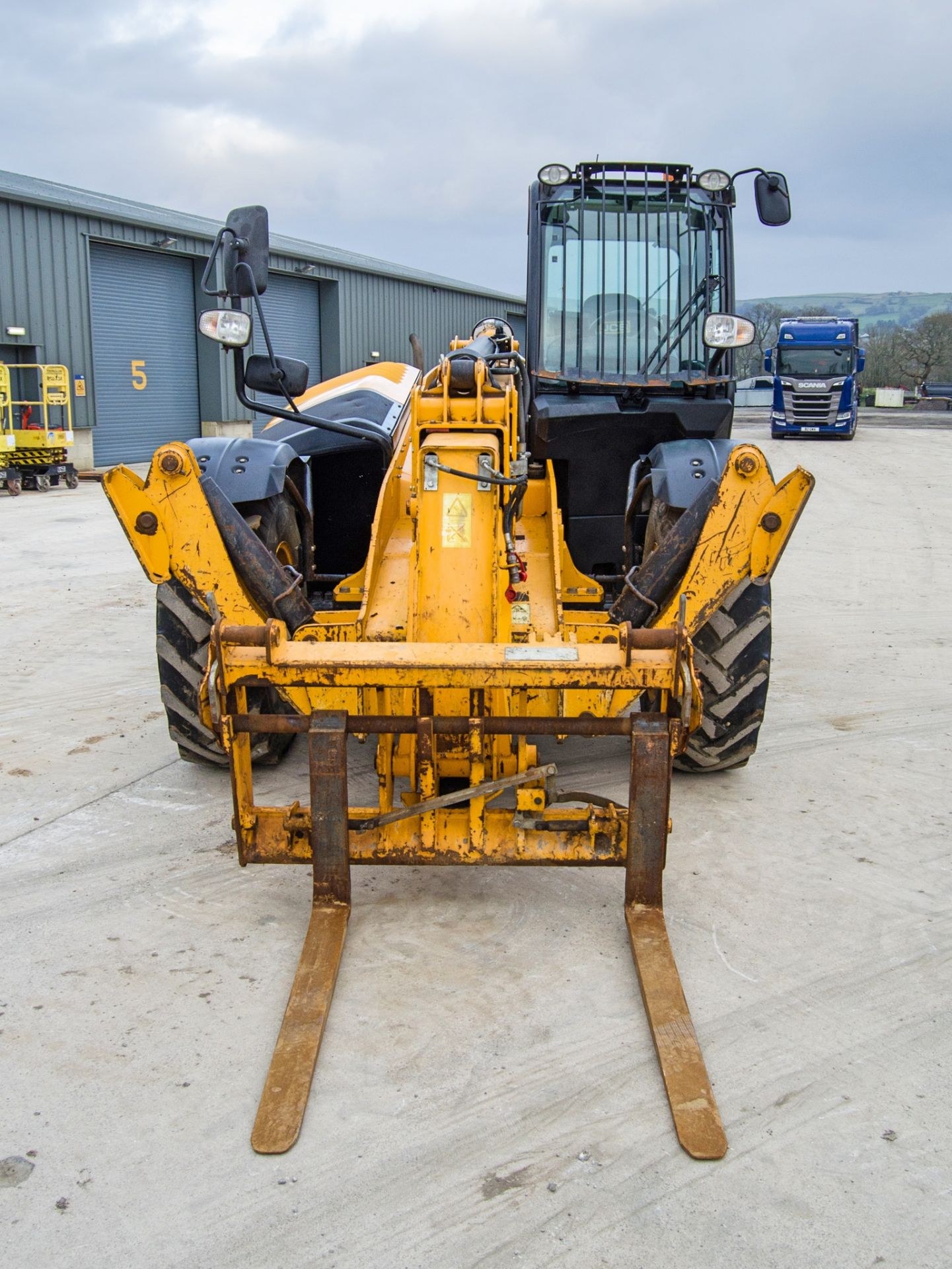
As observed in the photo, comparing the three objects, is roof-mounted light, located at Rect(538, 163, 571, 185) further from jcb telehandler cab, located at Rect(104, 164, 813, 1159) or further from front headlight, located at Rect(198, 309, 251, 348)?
front headlight, located at Rect(198, 309, 251, 348)

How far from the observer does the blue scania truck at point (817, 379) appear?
2691 cm

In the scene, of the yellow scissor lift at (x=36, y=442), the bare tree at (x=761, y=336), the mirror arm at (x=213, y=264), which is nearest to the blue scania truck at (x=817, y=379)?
the bare tree at (x=761, y=336)

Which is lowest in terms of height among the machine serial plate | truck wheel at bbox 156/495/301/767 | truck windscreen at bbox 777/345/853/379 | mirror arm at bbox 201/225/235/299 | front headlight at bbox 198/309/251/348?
truck wheel at bbox 156/495/301/767

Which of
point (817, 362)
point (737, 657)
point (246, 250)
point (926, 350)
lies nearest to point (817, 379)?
point (817, 362)

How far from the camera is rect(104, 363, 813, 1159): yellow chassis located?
3.46m

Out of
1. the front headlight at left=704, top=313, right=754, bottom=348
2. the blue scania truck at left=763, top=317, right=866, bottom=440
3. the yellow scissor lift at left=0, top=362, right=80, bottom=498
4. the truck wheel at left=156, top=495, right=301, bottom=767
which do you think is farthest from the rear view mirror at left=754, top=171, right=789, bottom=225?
the blue scania truck at left=763, top=317, right=866, bottom=440

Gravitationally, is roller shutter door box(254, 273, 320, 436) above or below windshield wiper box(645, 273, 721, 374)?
above

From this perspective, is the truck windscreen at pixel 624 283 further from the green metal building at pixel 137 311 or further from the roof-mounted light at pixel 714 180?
the green metal building at pixel 137 311

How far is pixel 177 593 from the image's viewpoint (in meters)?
4.67

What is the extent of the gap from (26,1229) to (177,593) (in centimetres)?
272

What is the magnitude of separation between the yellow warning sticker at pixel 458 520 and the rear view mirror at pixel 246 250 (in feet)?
3.31

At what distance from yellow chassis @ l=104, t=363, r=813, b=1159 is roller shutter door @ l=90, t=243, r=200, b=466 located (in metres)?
18.0

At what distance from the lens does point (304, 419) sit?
15.2 ft

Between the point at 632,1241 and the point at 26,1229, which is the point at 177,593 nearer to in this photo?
the point at 26,1229
